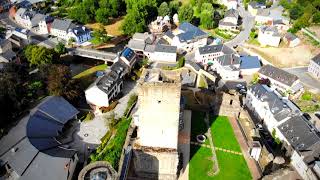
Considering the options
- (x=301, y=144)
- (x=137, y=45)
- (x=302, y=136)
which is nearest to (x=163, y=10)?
(x=137, y=45)

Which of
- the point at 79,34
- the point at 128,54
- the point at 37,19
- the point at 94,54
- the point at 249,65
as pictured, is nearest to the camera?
the point at 128,54

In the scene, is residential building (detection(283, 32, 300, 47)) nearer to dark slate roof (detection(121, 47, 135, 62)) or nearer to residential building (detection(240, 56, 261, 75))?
residential building (detection(240, 56, 261, 75))

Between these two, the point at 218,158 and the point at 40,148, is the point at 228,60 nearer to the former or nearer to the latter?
the point at 218,158

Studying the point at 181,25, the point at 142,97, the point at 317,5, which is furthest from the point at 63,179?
the point at 317,5

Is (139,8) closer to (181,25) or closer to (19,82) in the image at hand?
(181,25)

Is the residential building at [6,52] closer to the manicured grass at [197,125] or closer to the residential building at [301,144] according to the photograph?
the manicured grass at [197,125]

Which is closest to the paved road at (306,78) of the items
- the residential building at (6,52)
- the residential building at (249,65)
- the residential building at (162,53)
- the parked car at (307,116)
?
the residential building at (249,65)

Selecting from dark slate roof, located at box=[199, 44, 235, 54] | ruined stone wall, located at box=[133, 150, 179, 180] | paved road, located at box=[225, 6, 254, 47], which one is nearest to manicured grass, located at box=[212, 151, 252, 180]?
ruined stone wall, located at box=[133, 150, 179, 180]
